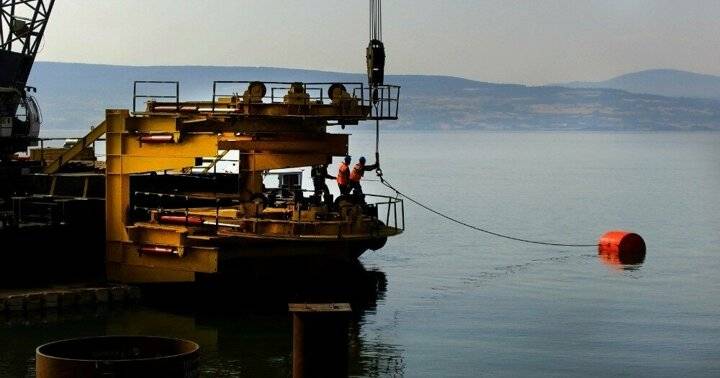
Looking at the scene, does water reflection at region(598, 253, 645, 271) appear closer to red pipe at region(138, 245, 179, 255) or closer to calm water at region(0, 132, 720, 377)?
calm water at region(0, 132, 720, 377)

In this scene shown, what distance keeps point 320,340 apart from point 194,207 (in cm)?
2054

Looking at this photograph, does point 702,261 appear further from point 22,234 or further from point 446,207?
point 446,207

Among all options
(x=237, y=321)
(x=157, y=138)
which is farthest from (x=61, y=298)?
(x=157, y=138)

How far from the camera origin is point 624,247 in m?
49.7

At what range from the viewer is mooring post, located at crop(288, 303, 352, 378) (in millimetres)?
17922

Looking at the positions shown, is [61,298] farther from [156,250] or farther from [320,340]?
[320,340]

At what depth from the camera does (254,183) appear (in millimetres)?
38781

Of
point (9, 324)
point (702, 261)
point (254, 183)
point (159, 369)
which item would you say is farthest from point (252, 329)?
point (702, 261)

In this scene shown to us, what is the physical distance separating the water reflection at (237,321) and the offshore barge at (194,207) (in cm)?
70

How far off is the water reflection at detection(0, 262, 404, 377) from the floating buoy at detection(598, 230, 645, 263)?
51.3 ft

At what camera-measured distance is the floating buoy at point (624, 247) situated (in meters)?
49.4

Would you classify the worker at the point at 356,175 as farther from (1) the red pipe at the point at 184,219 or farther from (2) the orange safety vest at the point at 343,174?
(1) the red pipe at the point at 184,219

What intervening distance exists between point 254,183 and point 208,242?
22.9 feet

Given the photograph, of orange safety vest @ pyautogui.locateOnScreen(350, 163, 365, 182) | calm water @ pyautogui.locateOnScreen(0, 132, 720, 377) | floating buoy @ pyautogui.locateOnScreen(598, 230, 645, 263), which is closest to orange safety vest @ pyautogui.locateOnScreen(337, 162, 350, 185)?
orange safety vest @ pyautogui.locateOnScreen(350, 163, 365, 182)
